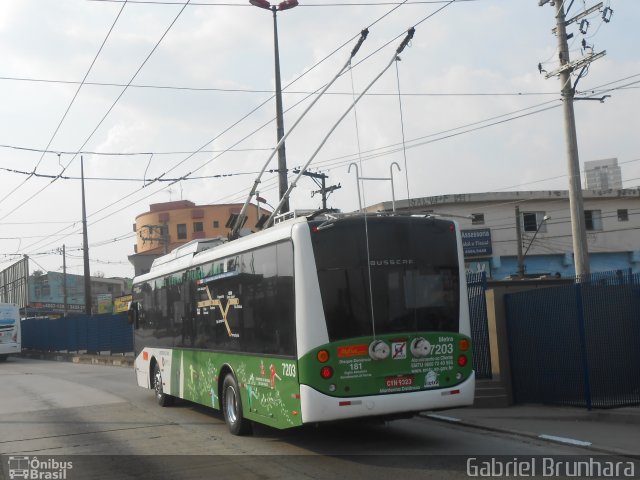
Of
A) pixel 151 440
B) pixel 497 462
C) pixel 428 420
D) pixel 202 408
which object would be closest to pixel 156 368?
pixel 202 408

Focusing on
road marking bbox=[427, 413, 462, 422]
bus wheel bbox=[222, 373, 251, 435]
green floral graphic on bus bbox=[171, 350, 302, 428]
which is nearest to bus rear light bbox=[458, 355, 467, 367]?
green floral graphic on bus bbox=[171, 350, 302, 428]

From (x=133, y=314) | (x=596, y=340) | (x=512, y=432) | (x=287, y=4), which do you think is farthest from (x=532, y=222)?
(x=512, y=432)

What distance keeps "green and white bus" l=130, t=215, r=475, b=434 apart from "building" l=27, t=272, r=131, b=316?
235 feet

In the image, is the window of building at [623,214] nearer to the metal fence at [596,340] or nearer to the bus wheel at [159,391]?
the metal fence at [596,340]

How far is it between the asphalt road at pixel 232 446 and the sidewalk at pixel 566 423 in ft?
0.87

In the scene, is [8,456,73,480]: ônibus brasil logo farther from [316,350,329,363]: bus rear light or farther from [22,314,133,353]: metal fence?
[22,314,133,353]: metal fence

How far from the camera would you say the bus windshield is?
9.37 m

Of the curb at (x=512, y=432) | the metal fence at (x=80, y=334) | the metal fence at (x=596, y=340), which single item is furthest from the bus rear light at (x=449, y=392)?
the metal fence at (x=80, y=334)

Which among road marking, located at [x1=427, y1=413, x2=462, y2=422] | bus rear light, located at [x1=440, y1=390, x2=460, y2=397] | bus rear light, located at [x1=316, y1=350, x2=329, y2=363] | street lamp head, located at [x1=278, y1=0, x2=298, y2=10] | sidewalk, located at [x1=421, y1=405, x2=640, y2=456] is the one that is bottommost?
sidewalk, located at [x1=421, y1=405, x2=640, y2=456]

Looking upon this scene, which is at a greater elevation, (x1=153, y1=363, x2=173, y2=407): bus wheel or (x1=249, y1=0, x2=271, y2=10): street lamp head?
(x1=249, y1=0, x2=271, y2=10): street lamp head

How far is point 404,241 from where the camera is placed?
9.85 meters

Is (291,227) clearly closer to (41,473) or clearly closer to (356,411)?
(356,411)

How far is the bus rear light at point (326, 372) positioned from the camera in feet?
29.8

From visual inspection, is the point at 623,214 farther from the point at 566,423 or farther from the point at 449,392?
the point at 449,392
